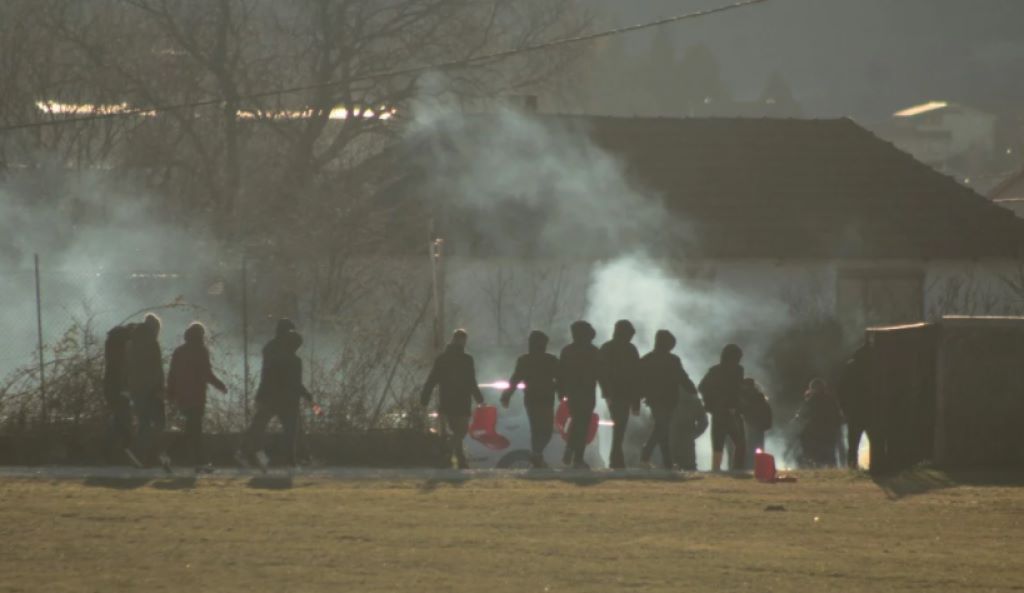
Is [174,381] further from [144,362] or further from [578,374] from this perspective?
[578,374]

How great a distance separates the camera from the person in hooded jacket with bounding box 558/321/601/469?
19000 millimetres

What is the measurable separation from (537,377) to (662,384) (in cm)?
132

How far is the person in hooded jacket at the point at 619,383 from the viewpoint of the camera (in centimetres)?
1908

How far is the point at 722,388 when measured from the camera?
1922cm

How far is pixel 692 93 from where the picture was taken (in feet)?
593

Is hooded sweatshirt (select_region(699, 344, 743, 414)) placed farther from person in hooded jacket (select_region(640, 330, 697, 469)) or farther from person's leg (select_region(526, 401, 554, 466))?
person's leg (select_region(526, 401, 554, 466))

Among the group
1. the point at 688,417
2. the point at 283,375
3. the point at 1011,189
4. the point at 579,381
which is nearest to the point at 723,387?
the point at 688,417

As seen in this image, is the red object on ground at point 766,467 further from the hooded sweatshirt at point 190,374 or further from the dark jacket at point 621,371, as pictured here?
the hooded sweatshirt at point 190,374

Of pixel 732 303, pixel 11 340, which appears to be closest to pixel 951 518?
pixel 11 340

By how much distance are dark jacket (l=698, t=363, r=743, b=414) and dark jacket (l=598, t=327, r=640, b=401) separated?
0.78 meters

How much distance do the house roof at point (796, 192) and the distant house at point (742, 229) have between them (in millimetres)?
38

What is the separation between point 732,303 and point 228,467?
14412 millimetres

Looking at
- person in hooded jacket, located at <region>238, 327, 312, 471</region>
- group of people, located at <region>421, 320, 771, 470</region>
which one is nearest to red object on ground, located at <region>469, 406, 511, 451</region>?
group of people, located at <region>421, 320, 771, 470</region>

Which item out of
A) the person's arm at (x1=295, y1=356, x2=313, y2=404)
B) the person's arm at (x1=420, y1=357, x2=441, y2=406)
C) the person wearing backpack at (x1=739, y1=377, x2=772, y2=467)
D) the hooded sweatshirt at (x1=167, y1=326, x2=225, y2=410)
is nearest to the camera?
the hooded sweatshirt at (x1=167, y1=326, x2=225, y2=410)
